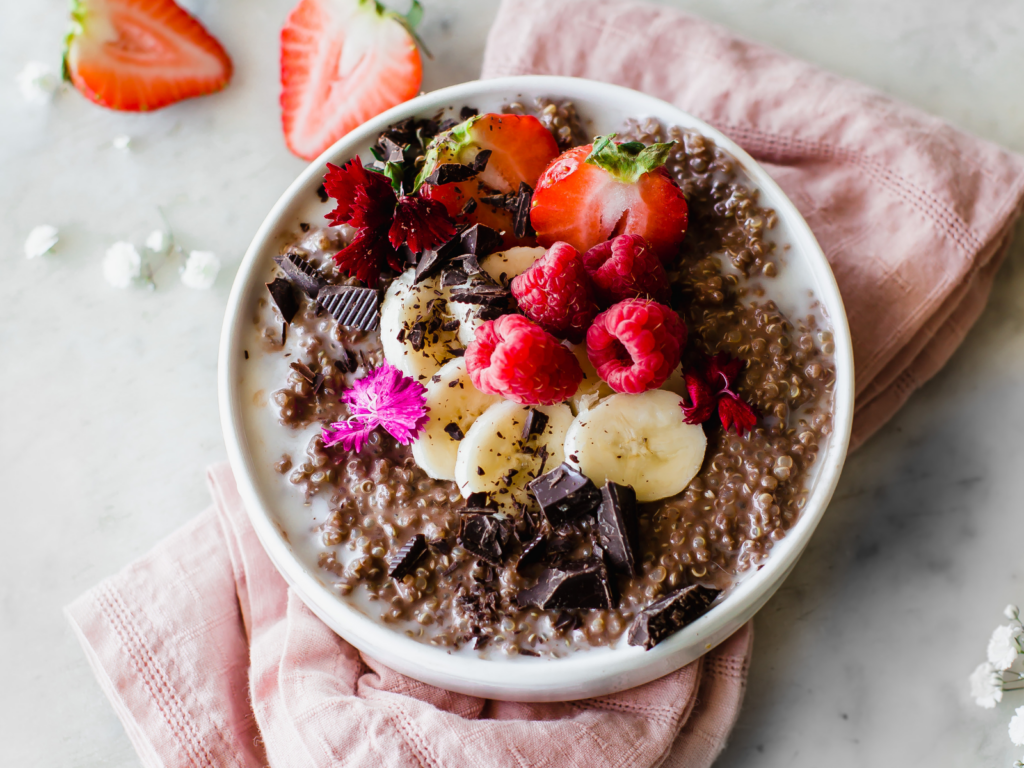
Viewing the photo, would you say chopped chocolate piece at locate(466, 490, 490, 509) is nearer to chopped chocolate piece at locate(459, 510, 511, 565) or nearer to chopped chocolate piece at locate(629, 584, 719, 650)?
chopped chocolate piece at locate(459, 510, 511, 565)

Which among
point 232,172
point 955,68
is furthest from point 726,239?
point 232,172

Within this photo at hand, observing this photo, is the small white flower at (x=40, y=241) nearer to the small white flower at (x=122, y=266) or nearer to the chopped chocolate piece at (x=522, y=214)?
the small white flower at (x=122, y=266)

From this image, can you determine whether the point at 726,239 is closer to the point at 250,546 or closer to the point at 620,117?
the point at 620,117

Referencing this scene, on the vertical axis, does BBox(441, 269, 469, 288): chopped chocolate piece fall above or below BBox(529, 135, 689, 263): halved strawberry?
below

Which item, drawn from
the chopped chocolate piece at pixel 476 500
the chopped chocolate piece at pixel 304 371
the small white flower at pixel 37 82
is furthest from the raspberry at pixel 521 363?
the small white flower at pixel 37 82

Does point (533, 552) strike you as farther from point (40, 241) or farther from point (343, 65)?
point (40, 241)

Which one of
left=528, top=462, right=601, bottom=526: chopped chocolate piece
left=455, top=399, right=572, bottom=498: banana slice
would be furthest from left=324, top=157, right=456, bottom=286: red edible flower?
left=528, top=462, right=601, bottom=526: chopped chocolate piece

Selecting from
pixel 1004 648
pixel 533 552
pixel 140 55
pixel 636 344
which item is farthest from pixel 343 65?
pixel 1004 648
